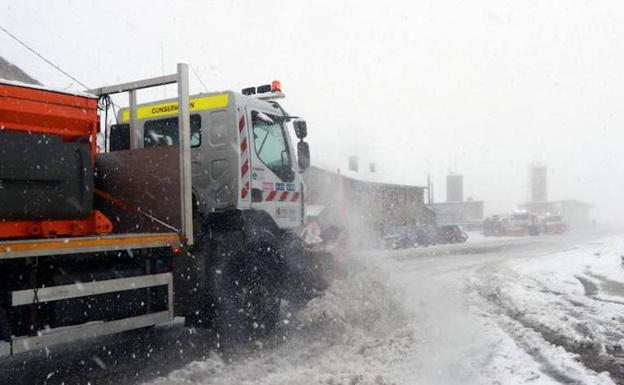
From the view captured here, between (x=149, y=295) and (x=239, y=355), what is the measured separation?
1300mm

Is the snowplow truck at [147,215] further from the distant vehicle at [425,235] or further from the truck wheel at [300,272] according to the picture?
the distant vehicle at [425,235]

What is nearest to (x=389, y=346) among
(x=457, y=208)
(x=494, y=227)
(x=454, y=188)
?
(x=494, y=227)

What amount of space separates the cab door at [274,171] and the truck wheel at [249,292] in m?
0.54

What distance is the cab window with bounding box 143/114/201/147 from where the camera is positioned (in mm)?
6547

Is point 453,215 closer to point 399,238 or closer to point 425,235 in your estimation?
point 425,235

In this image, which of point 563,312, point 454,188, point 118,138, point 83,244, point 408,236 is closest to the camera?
point 83,244

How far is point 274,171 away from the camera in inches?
268

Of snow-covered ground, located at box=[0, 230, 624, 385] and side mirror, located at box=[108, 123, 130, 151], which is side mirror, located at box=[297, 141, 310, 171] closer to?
snow-covered ground, located at box=[0, 230, 624, 385]

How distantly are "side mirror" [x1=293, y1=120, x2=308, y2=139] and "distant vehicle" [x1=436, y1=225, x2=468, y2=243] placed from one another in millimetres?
26972

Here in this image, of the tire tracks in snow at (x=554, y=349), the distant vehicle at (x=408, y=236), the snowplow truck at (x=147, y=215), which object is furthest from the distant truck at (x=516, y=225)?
the snowplow truck at (x=147, y=215)

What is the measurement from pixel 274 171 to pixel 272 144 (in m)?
0.33

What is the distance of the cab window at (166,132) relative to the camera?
21.5 ft

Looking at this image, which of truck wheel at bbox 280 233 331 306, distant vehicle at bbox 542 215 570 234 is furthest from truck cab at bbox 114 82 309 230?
distant vehicle at bbox 542 215 570 234

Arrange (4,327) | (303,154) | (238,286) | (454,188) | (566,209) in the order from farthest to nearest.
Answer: (566,209)
(454,188)
(303,154)
(238,286)
(4,327)
